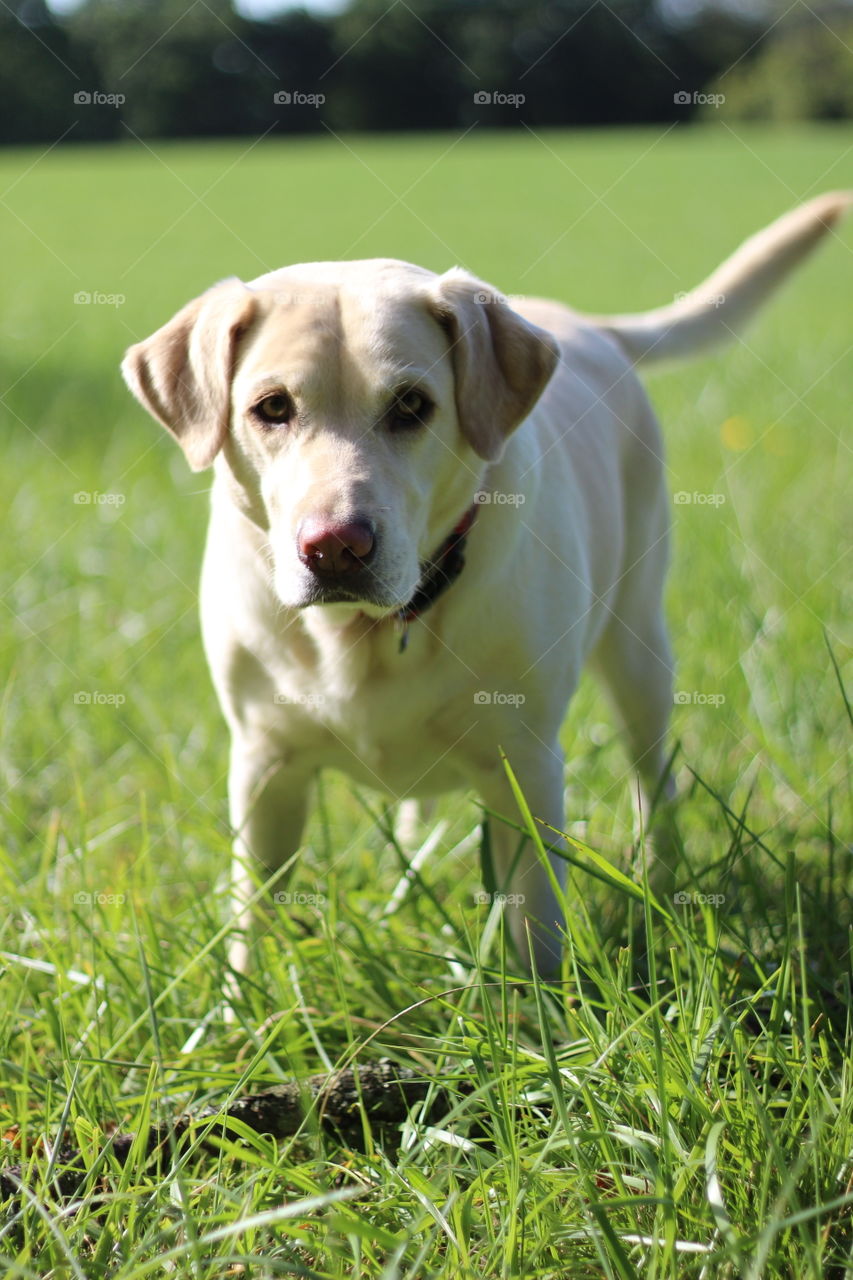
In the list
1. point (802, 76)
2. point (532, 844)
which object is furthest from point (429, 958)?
point (802, 76)

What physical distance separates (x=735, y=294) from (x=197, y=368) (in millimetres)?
2229

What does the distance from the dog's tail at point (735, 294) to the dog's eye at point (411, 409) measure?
5.67 feet

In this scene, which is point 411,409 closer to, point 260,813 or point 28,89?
point 260,813

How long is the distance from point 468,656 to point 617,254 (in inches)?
677

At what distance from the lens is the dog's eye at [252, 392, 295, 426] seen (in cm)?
246

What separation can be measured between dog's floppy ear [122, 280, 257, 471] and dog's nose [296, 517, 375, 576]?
0.40 meters

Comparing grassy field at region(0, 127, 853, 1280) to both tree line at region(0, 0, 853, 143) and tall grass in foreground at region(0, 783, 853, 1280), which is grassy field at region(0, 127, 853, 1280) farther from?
tree line at region(0, 0, 853, 143)

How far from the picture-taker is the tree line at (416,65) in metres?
17.1

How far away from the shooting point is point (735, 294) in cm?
414

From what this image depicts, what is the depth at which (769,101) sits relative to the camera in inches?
1676

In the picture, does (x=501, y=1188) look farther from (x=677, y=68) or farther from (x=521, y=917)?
(x=677, y=68)

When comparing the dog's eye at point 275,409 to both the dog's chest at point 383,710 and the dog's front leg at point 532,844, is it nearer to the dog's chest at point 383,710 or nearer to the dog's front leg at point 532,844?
the dog's chest at point 383,710

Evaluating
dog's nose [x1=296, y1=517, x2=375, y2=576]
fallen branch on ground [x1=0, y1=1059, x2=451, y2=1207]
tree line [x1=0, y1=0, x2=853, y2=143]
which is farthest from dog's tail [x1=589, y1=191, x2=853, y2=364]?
tree line [x1=0, y1=0, x2=853, y2=143]

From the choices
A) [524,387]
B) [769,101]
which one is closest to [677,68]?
[769,101]
